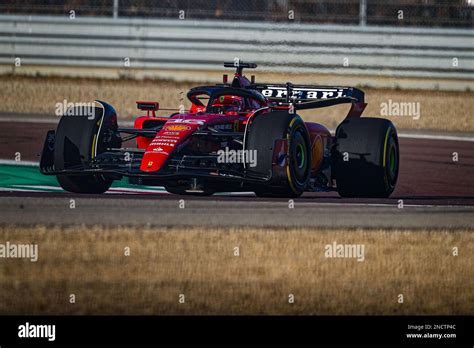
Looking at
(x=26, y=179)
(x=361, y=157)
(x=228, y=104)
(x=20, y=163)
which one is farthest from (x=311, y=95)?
(x=20, y=163)

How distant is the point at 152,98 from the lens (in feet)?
73.3

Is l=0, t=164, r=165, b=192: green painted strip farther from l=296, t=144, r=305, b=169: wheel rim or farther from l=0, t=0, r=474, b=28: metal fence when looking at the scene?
l=0, t=0, r=474, b=28: metal fence

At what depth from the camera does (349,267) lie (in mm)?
9852

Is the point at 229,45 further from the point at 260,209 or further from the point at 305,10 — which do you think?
the point at 260,209

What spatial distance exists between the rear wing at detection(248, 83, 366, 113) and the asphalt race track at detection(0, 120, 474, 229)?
109cm

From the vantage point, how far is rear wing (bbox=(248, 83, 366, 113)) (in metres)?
12.6

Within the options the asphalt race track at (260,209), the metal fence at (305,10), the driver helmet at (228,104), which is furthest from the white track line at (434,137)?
the driver helmet at (228,104)

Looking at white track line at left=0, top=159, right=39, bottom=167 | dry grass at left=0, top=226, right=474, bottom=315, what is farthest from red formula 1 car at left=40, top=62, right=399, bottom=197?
white track line at left=0, top=159, right=39, bottom=167

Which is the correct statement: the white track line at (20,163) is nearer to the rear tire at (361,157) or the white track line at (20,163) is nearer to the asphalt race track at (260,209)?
the asphalt race track at (260,209)

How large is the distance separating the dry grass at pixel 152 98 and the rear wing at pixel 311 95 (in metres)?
7.69

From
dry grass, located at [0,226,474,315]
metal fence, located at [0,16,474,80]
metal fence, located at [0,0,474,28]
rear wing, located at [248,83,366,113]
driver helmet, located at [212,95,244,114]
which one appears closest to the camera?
dry grass, located at [0,226,474,315]

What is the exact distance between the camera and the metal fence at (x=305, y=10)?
78.1ft
